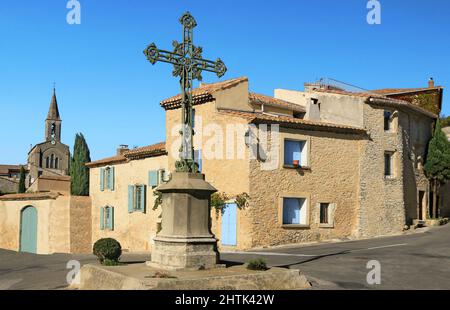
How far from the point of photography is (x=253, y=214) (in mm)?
A: 22281

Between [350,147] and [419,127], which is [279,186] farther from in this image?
[419,127]

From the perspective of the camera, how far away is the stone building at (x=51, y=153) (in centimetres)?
10225

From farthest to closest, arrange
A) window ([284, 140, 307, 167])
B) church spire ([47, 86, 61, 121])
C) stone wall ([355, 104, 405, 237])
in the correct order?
church spire ([47, 86, 61, 121]) < stone wall ([355, 104, 405, 237]) < window ([284, 140, 307, 167])

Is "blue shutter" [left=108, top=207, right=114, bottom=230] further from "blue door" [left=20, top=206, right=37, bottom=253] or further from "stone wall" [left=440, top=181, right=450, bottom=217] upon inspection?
"stone wall" [left=440, top=181, right=450, bottom=217]

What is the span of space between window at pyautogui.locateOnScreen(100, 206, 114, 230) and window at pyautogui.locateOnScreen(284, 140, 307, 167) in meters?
13.3

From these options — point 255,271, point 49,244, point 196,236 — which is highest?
point 196,236

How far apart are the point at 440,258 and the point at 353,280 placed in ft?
16.8

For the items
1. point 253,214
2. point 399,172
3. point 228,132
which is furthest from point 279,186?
point 399,172

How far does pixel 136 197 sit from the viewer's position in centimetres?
2977

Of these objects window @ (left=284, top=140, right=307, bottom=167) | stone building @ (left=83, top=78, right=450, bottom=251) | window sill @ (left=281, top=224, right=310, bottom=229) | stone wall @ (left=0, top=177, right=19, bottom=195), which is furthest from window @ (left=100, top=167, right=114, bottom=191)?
stone wall @ (left=0, top=177, right=19, bottom=195)

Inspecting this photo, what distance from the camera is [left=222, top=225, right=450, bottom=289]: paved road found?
1278 centimetres

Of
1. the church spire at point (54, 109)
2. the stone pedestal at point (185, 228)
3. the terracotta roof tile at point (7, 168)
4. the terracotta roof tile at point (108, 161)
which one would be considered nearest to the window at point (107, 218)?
the terracotta roof tile at point (108, 161)

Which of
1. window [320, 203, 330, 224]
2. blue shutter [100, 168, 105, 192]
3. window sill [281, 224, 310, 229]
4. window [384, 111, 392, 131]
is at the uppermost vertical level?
window [384, 111, 392, 131]

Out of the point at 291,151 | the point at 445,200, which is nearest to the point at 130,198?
the point at 291,151
